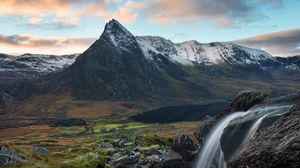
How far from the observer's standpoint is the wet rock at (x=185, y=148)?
4375 cm

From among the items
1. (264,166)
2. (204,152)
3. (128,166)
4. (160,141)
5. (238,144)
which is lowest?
(160,141)

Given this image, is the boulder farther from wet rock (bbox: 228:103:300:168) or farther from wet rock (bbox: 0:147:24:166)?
wet rock (bbox: 228:103:300:168)

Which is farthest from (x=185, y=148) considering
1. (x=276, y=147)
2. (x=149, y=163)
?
(x=276, y=147)

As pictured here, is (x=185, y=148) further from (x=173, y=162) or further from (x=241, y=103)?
(x=241, y=103)

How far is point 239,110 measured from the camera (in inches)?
1508

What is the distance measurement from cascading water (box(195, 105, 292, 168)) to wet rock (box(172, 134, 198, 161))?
463 centimetres

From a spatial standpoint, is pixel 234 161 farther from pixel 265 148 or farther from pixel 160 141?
pixel 160 141

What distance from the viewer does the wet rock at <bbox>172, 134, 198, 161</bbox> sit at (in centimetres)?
4375

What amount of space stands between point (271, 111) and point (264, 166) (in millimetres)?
15559

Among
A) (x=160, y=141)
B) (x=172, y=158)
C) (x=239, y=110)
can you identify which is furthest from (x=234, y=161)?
(x=160, y=141)

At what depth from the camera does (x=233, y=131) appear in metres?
26.8

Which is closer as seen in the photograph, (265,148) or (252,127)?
(265,148)

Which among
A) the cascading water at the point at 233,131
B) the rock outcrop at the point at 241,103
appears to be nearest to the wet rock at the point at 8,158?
the cascading water at the point at 233,131

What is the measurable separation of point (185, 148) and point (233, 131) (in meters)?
19.7
